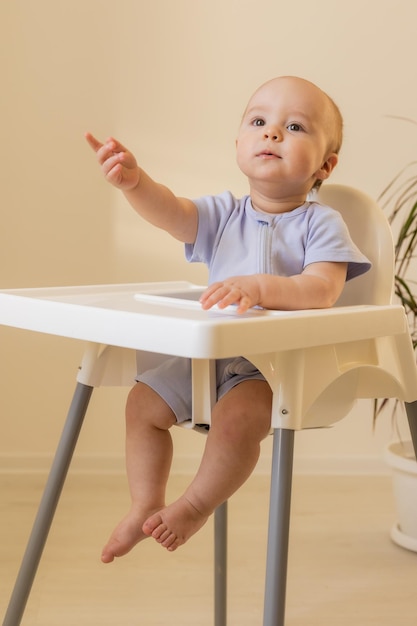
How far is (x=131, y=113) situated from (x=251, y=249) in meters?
1.16

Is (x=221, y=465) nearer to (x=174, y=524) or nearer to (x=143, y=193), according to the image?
(x=174, y=524)

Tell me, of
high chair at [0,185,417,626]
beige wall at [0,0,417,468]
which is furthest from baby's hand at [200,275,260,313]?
beige wall at [0,0,417,468]

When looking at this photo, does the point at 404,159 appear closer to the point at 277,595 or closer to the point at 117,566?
the point at 117,566

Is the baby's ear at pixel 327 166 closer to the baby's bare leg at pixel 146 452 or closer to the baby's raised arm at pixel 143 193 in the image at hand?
the baby's raised arm at pixel 143 193

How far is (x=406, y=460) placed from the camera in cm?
172

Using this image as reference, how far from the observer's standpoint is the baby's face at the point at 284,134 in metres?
1.03

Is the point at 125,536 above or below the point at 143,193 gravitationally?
below

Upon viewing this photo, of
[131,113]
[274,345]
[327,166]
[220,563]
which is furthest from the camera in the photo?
[131,113]

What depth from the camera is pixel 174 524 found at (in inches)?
36.1

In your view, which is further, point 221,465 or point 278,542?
point 221,465

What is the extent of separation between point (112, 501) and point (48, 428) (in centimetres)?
28

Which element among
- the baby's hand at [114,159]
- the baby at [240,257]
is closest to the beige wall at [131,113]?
the baby at [240,257]

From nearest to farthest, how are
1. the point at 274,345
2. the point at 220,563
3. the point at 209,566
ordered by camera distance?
the point at 274,345, the point at 220,563, the point at 209,566

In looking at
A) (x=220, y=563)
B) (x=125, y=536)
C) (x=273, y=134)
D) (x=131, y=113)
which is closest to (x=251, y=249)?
(x=273, y=134)
